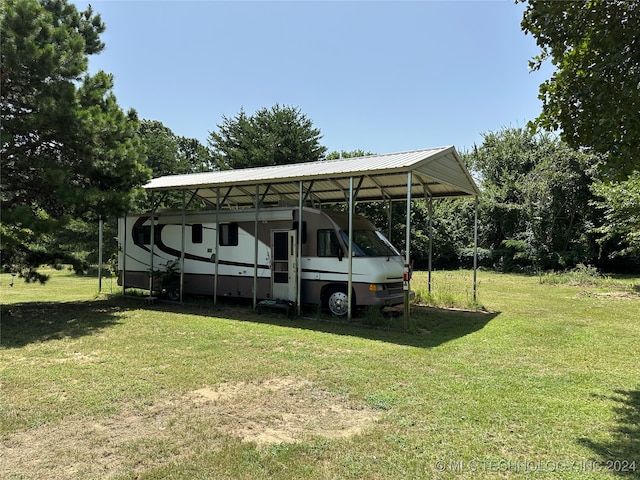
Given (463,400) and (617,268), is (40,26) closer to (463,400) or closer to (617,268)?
(463,400)

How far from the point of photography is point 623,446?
12.0ft

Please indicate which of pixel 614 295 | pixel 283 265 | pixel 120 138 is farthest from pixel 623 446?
Answer: pixel 614 295

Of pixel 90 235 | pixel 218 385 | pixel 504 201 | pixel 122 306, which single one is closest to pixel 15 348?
pixel 218 385

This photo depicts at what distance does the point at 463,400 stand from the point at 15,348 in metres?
6.60

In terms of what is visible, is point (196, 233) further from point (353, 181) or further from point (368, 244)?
point (368, 244)

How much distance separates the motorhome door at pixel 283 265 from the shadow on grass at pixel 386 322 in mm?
566

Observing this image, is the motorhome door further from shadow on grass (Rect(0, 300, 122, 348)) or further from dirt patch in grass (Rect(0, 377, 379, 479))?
dirt patch in grass (Rect(0, 377, 379, 479))

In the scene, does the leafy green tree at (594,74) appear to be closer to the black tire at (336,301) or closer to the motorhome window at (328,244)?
the motorhome window at (328,244)

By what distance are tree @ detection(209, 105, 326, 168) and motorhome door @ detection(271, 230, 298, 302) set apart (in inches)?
693

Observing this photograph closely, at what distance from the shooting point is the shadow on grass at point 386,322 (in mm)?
7984

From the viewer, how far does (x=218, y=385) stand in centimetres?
516

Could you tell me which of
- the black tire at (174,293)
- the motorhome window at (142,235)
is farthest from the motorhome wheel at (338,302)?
the motorhome window at (142,235)

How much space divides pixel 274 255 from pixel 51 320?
493 cm

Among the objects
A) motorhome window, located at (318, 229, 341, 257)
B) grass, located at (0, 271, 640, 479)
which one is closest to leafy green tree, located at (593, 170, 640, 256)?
grass, located at (0, 271, 640, 479)
